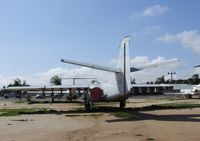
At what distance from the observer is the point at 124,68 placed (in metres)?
33.8

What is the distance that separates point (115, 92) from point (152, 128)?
14518 millimetres

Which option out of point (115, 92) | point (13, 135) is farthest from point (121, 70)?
point (13, 135)

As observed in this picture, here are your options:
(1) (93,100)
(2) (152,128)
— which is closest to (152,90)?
(1) (93,100)

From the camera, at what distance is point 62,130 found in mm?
20594

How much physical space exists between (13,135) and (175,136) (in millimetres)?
7475

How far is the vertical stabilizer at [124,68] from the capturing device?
108 feet

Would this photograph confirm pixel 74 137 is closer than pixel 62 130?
Yes

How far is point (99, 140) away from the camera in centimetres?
1644

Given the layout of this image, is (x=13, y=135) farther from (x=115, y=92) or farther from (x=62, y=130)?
(x=115, y=92)

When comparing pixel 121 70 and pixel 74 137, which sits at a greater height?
pixel 121 70

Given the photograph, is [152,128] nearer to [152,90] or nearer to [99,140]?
[99,140]

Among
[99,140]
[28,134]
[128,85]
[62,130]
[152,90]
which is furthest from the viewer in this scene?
[152,90]

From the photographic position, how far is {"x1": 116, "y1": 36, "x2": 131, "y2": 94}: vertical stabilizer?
108 ft

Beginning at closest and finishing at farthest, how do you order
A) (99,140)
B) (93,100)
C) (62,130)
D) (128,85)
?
(99,140), (62,130), (128,85), (93,100)
